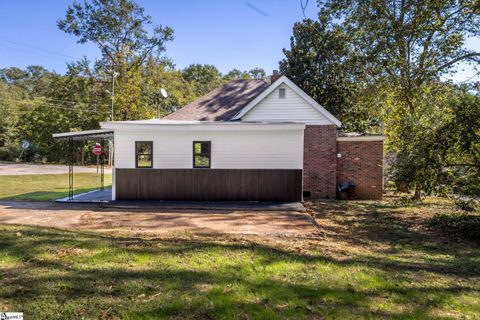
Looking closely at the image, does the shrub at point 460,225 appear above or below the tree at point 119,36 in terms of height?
below

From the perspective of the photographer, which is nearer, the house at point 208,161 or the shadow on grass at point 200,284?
the shadow on grass at point 200,284

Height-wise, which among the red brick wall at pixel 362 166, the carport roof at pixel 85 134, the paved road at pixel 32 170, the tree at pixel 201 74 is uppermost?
the tree at pixel 201 74

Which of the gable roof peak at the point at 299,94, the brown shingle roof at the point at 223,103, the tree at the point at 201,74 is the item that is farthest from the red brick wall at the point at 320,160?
the tree at the point at 201,74

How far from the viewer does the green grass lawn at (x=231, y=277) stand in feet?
11.5

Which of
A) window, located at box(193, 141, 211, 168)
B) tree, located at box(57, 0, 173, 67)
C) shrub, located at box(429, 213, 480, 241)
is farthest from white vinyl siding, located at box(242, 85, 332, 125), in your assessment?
tree, located at box(57, 0, 173, 67)

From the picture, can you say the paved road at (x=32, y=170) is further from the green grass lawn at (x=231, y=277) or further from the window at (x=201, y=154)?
the green grass lawn at (x=231, y=277)

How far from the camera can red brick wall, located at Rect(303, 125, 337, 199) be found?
13.9 metres

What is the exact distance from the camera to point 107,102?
112 ft

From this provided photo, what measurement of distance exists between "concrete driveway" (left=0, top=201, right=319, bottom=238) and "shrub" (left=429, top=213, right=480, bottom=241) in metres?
3.43

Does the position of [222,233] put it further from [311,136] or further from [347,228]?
[311,136]

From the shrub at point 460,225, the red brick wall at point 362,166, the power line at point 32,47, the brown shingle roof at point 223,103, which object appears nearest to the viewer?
the shrub at point 460,225

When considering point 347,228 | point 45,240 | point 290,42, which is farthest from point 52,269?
point 290,42

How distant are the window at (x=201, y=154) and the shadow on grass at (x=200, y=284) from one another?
6297mm

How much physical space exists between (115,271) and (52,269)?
865mm
